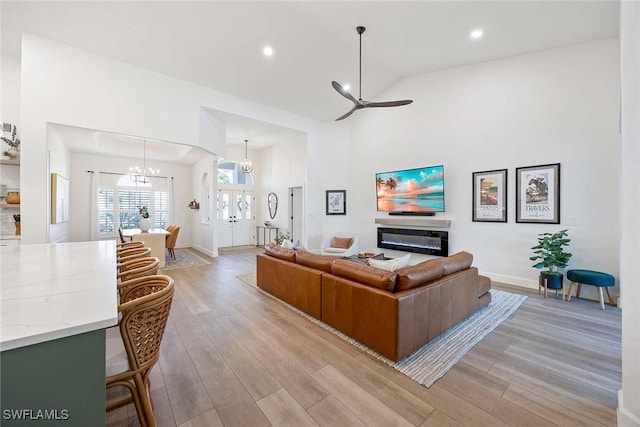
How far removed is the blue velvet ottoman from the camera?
3.46 metres

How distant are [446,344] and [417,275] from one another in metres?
0.83

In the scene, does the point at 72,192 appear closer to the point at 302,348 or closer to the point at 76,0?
the point at 76,0

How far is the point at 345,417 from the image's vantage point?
67.0 inches

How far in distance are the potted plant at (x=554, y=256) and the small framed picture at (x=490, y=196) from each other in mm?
769

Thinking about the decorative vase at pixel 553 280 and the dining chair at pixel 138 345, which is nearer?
the dining chair at pixel 138 345

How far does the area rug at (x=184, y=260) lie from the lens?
6.00 m

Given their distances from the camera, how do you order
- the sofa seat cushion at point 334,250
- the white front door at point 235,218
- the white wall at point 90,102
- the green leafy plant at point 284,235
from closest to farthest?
the white wall at point 90,102 < the sofa seat cushion at point 334,250 < the green leafy plant at point 284,235 < the white front door at point 235,218

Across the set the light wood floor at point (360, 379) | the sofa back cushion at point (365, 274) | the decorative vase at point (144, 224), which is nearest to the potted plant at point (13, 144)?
the decorative vase at point (144, 224)

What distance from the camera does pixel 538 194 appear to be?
427 centimetres

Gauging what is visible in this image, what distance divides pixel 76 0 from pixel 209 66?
71.4 inches

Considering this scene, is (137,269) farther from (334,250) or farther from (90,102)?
(334,250)

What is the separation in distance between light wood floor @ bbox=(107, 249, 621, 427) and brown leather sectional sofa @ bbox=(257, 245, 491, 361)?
0.23m

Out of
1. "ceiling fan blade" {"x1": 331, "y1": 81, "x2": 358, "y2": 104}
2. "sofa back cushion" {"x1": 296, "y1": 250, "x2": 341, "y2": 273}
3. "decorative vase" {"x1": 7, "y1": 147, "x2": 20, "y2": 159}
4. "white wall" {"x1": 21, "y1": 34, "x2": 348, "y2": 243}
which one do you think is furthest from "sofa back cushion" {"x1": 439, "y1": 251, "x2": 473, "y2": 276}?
"decorative vase" {"x1": 7, "y1": 147, "x2": 20, "y2": 159}

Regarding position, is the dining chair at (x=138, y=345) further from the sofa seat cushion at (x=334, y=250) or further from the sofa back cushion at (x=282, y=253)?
the sofa seat cushion at (x=334, y=250)
